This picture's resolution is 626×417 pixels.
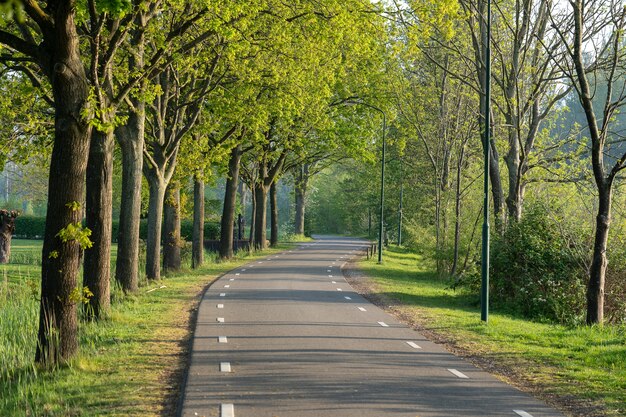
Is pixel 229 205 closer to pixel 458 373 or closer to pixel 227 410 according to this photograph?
pixel 458 373

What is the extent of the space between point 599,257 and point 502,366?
238 inches

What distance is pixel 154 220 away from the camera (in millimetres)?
24953

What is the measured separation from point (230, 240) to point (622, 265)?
2193 cm

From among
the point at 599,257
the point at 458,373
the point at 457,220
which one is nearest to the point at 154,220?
the point at 457,220

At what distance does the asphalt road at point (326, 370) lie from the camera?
8422 mm

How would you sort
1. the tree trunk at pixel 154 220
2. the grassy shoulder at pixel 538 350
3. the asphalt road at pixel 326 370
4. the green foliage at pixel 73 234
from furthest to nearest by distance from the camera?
the tree trunk at pixel 154 220 < the green foliage at pixel 73 234 < the grassy shoulder at pixel 538 350 < the asphalt road at pixel 326 370

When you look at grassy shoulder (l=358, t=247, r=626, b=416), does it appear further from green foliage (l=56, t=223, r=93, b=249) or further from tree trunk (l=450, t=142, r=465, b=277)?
tree trunk (l=450, t=142, r=465, b=277)

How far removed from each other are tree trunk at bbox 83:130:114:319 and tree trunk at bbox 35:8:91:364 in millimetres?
4434

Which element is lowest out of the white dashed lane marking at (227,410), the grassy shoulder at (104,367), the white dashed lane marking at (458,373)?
the grassy shoulder at (104,367)

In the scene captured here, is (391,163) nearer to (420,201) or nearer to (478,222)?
(420,201)

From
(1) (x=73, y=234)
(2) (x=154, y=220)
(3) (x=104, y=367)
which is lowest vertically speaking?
(3) (x=104, y=367)

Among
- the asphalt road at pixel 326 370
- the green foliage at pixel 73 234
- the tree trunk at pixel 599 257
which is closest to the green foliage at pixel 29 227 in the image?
the asphalt road at pixel 326 370

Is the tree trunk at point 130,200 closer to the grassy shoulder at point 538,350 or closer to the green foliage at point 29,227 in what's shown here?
the grassy shoulder at point 538,350

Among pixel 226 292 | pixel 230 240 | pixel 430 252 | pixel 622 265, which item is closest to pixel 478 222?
pixel 430 252
